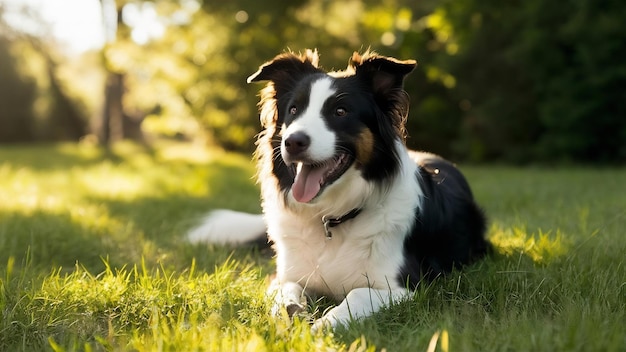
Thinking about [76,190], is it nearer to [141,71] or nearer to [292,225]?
[292,225]

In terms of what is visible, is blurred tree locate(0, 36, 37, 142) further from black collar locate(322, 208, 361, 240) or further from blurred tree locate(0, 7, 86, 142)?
black collar locate(322, 208, 361, 240)

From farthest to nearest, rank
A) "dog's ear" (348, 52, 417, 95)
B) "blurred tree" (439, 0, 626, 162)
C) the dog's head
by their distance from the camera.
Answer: "blurred tree" (439, 0, 626, 162), "dog's ear" (348, 52, 417, 95), the dog's head

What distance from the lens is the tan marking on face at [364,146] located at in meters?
3.51

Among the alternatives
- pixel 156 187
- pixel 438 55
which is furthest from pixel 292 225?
pixel 438 55

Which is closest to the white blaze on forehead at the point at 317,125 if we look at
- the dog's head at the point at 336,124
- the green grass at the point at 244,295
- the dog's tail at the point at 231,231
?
the dog's head at the point at 336,124

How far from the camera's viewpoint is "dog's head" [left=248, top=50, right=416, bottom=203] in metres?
3.36

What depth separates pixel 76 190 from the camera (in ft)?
30.6

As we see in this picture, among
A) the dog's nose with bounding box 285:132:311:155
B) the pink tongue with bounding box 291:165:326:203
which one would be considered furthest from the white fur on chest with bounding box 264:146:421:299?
the dog's nose with bounding box 285:132:311:155

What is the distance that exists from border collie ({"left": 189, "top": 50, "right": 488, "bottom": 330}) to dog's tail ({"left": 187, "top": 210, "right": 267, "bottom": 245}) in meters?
1.42

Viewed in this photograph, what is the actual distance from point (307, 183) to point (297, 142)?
313 millimetres

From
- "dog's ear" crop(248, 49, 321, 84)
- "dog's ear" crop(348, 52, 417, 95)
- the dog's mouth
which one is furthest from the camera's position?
"dog's ear" crop(248, 49, 321, 84)

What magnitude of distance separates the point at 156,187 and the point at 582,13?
893cm

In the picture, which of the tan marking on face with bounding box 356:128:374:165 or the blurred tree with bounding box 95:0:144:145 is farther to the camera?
the blurred tree with bounding box 95:0:144:145

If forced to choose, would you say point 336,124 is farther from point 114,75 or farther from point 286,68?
point 114,75
